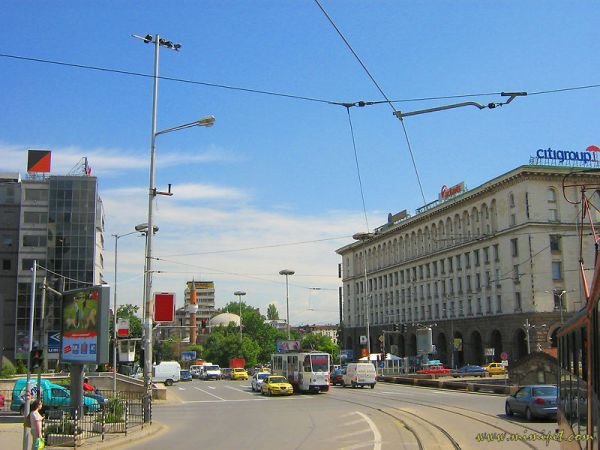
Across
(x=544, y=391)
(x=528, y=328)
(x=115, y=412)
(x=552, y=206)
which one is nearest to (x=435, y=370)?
(x=528, y=328)

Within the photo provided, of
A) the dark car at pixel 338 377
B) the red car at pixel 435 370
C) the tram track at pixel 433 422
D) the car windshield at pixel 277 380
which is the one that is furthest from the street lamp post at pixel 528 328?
the tram track at pixel 433 422

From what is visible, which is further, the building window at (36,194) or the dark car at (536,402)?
the building window at (36,194)

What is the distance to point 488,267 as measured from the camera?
81.4m

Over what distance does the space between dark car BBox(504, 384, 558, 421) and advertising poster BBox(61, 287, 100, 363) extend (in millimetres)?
14999

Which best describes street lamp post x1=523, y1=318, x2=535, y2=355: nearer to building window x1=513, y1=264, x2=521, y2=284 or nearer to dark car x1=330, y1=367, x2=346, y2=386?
building window x1=513, y1=264, x2=521, y2=284

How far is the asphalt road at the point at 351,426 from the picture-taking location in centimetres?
1791

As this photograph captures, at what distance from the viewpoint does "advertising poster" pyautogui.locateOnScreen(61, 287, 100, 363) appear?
71.4 feet

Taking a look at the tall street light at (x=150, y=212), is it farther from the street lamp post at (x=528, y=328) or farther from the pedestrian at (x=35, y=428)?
the street lamp post at (x=528, y=328)

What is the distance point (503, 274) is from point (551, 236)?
7.17 m

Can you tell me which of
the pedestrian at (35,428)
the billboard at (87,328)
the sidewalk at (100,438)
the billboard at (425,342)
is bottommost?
the sidewalk at (100,438)

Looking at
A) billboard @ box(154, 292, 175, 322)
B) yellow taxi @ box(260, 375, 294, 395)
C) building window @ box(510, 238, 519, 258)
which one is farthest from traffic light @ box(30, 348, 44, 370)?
building window @ box(510, 238, 519, 258)

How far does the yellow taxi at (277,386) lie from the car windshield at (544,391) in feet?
76.6

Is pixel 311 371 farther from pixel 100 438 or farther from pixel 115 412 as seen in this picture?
pixel 100 438

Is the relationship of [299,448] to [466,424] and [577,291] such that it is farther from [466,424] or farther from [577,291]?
[577,291]
